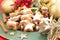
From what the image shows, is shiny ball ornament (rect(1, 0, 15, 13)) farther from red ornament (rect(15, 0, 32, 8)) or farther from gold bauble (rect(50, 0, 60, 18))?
gold bauble (rect(50, 0, 60, 18))

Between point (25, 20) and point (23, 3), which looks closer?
point (25, 20)

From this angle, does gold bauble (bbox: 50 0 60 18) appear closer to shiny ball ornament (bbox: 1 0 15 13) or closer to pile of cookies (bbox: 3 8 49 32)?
pile of cookies (bbox: 3 8 49 32)

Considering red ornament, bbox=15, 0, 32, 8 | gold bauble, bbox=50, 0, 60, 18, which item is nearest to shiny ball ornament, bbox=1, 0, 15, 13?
red ornament, bbox=15, 0, 32, 8

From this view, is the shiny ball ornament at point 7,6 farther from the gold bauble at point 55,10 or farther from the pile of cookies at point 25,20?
the gold bauble at point 55,10

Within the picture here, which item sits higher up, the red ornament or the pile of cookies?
the red ornament

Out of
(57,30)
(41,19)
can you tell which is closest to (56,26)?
(57,30)

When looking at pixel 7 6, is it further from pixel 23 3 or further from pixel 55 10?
pixel 55 10

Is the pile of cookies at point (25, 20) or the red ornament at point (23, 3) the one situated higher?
the red ornament at point (23, 3)

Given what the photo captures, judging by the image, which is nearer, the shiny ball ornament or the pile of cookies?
the pile of cookies

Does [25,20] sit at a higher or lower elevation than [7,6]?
lower

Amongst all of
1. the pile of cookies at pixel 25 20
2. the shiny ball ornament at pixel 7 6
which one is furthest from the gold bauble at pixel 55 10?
the shiny ball ornament at pixel 7 6

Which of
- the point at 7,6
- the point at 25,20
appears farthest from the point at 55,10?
the point at 7,6
